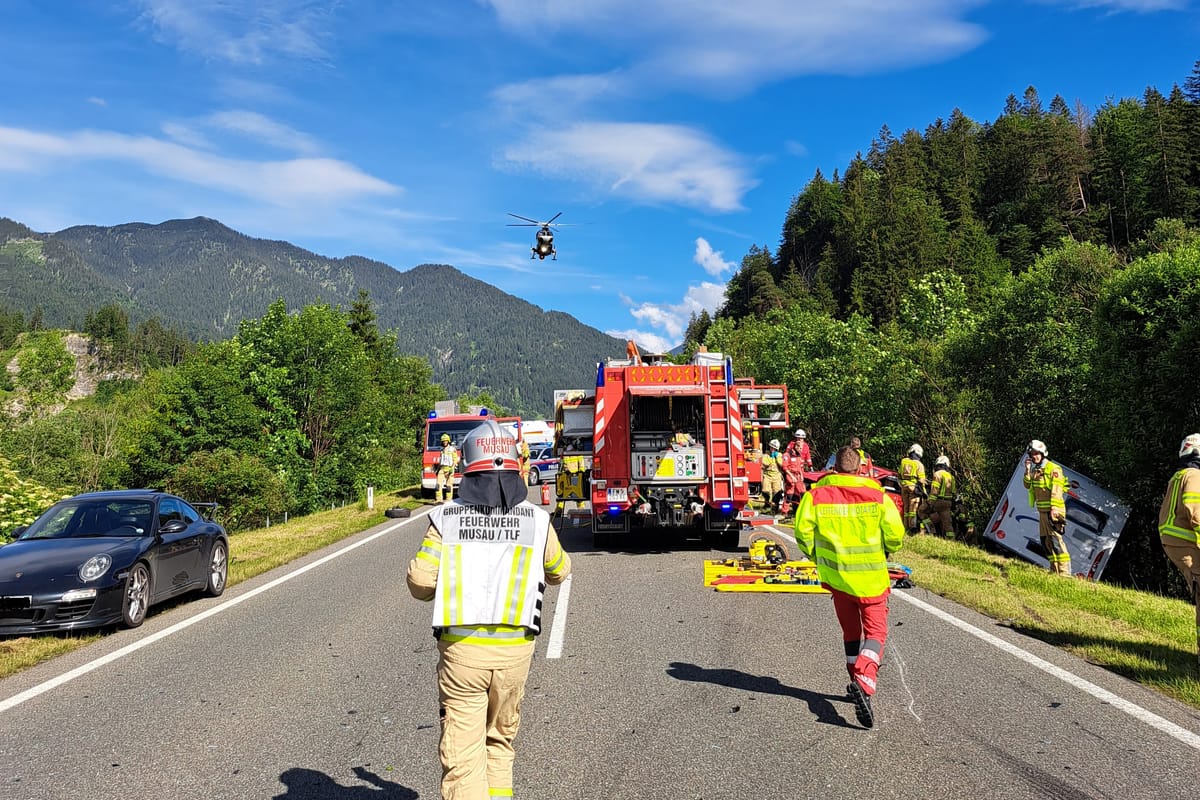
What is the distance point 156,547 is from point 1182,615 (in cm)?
1079

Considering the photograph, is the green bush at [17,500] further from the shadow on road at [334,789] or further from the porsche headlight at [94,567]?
the shadow on road at [334,789]

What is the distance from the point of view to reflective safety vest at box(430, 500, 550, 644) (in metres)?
3.45

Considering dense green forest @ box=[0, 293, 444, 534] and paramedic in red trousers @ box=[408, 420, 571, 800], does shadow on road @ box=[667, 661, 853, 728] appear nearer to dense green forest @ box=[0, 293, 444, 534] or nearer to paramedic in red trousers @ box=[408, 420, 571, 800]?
paramedic in red trousers @ box=[408, 420, 571, 800]

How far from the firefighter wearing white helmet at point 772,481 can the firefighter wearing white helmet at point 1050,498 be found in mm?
A: 6924

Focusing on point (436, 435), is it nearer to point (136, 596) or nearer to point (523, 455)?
point (523, 455)

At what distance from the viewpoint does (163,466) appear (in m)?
36.8

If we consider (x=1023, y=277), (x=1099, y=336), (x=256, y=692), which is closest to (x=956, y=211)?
(x=1023, y=277)

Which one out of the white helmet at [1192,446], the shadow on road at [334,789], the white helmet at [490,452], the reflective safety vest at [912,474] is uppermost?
the white helmet at [490,452]

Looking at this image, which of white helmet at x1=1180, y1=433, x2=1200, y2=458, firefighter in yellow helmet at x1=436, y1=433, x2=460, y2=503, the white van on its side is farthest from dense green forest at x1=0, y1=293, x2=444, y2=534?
white helmet at x1=1180, y1=433, x2=1200, y2=458

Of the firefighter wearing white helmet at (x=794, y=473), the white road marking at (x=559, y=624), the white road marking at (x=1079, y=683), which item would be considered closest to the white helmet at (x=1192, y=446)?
the white road marking at (x=1079, y=683)

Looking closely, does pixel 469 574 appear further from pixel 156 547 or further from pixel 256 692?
pixel 156 547

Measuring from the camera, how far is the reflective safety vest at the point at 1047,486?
42.9ft

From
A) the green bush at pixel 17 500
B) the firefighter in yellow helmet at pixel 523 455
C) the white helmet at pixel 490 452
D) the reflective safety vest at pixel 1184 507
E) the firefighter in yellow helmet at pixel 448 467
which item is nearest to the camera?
the white helmet at pixel 490 452

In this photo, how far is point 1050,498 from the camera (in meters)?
13.1
